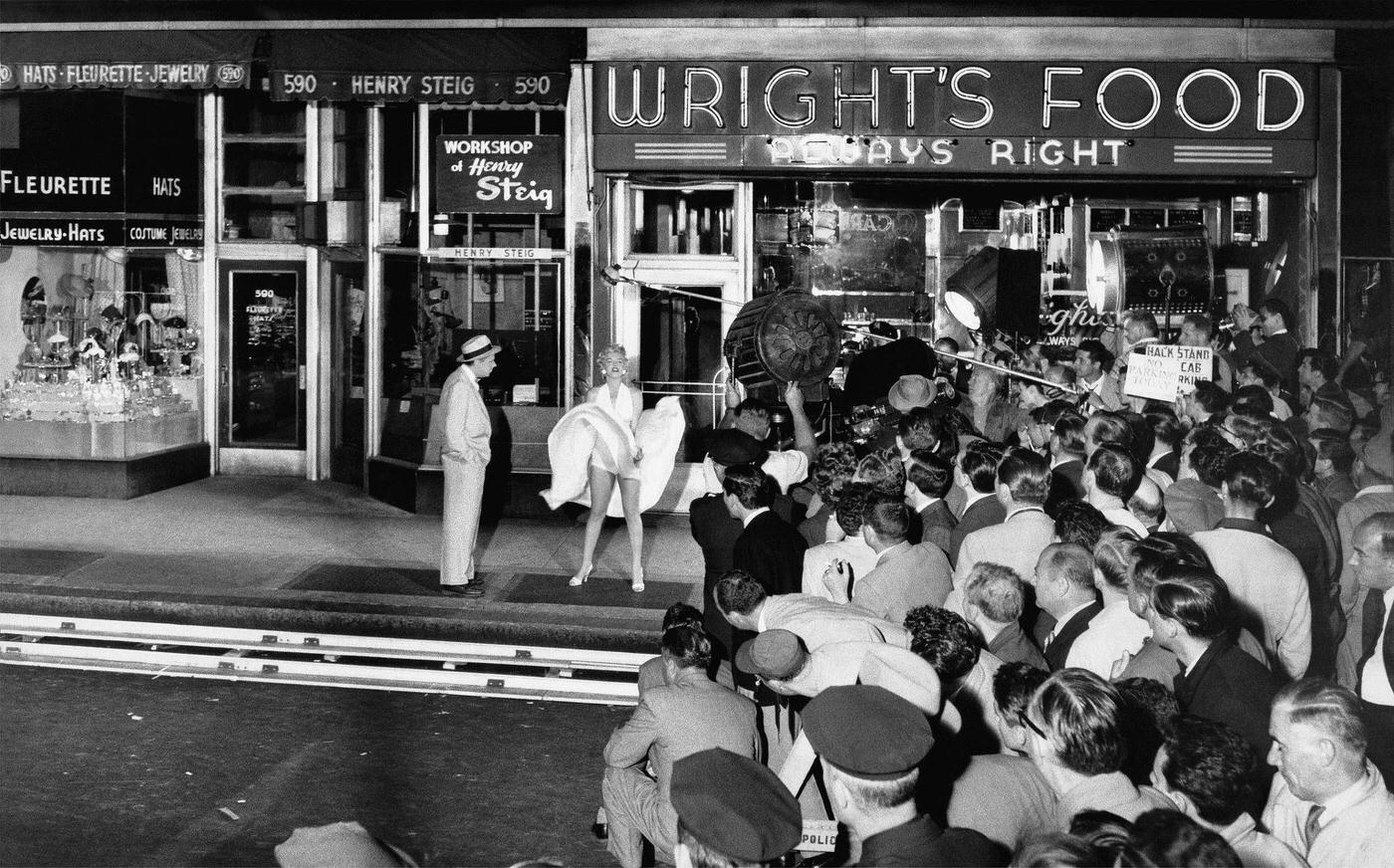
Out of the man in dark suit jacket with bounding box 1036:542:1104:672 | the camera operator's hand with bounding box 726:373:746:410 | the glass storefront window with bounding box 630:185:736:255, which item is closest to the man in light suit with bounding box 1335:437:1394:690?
the man in dark suit jacket with bounding box 1036:542:1104:672

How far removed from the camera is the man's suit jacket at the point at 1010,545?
7324 mm

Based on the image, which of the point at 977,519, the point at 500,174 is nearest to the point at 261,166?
the point at 500,174

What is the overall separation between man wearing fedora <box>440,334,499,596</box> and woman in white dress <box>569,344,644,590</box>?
2.91 ft

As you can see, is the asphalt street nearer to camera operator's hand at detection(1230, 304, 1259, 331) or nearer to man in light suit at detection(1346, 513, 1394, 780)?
man in light suit at detection(1346, 513, 1394, 780)

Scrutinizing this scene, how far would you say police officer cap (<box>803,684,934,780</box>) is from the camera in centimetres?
420

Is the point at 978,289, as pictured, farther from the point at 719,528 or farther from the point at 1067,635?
the point at 1067,635

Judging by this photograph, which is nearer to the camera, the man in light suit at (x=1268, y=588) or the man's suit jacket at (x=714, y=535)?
the man in light suit at (x=1268, y=588)

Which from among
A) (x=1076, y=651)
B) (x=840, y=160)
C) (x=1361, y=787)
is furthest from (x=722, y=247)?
(x=1361, y=787)

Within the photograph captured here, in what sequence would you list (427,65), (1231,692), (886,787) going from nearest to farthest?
(886,787), (1231,692), (427,65)

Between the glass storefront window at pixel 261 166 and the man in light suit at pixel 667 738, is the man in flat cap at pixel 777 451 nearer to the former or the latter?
the man in light suit at pixel 667 738

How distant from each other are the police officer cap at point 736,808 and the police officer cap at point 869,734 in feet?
0.69

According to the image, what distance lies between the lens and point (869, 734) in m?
4.27

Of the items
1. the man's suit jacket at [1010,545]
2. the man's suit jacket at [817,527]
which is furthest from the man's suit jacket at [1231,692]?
the man's suit jacket at [817,527]

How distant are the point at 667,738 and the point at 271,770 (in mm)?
2838
